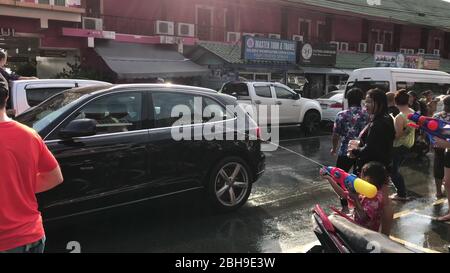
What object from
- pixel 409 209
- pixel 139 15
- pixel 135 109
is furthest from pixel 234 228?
pixel 139 15

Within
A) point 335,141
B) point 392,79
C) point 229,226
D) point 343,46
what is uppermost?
point 343,46

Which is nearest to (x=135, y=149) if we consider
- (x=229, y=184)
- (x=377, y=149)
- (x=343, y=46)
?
(x=229, y=184)

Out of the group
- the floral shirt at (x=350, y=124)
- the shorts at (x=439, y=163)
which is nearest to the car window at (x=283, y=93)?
the shorts at (x=439, y=163)

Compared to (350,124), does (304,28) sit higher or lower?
higher

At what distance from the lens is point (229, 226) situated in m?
5.18

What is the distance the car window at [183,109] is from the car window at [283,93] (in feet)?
27.5

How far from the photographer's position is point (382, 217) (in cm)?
386

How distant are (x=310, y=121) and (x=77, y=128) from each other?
11042mm

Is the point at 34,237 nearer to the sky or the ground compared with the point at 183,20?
nearer to the ground

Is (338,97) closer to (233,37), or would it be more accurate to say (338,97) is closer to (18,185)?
(233,37)

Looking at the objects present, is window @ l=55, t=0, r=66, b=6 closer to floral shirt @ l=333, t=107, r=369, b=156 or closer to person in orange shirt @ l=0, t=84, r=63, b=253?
floral shirt @ l=333, t=107, r=369, b=156
